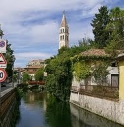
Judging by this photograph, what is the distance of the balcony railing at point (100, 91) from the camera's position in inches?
1045

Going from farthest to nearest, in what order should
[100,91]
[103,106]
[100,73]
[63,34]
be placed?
[63,34]
[100,73]
[100,91]
[103,106]

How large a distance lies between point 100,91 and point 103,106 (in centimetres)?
270

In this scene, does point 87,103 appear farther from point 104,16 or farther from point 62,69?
point 104,16

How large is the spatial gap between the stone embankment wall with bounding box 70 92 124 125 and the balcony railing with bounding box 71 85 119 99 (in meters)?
0.40

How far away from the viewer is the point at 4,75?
1073 centimetres

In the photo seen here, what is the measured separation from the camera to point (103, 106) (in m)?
27.6

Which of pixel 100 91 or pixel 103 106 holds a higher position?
pixel 100 91

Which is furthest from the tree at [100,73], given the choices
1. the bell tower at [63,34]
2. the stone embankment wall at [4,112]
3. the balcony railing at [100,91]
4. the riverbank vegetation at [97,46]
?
the bell tower at [63,34]

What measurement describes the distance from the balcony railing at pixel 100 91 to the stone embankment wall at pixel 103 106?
0.40m

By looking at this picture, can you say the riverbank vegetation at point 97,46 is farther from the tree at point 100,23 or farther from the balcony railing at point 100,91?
the balcony railing at point 100,91

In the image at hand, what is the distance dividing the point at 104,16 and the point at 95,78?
→ 93.9 ft

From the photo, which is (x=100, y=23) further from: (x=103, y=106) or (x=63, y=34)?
(x=63, y=34)

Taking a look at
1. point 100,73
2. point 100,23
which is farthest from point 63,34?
point 100,73

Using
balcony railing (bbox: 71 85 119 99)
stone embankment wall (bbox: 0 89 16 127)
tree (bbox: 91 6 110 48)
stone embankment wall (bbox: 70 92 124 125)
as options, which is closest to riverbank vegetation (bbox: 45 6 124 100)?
tree (bbox: 91 6 110 48)
